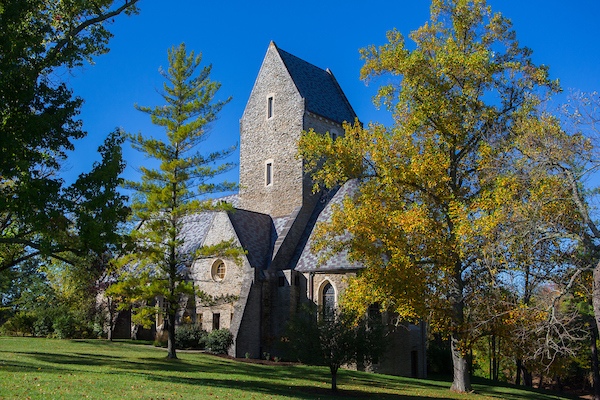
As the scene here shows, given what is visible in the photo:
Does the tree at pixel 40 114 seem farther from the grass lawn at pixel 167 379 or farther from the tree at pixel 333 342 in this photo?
the tree at pixel 333 342

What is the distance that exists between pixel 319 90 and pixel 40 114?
879 inches

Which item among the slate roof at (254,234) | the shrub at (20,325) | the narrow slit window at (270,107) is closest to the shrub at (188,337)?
the slate roof at (254,234)

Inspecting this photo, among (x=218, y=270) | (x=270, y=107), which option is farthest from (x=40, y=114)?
(x=270, y=107)

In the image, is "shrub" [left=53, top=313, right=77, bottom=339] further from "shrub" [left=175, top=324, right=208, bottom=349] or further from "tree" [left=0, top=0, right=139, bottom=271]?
"tree" [left=0, top=0, right=139, bottom=271]

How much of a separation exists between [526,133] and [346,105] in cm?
2139

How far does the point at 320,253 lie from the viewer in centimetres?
2373

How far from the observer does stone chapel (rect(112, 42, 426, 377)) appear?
2442cm

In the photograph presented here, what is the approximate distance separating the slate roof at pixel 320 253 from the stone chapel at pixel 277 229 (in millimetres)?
69

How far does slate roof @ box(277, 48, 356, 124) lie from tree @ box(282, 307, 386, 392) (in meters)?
18.0

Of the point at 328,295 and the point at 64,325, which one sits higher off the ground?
the point at 328,295

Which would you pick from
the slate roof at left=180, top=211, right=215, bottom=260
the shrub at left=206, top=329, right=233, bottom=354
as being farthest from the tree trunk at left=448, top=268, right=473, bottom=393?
the slate roof at left=180, top=211, right=215, bottom=260

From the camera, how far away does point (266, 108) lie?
107 feet

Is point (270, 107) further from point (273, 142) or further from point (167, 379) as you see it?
point (167, 379)

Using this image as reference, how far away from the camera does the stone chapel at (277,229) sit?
24422mm
